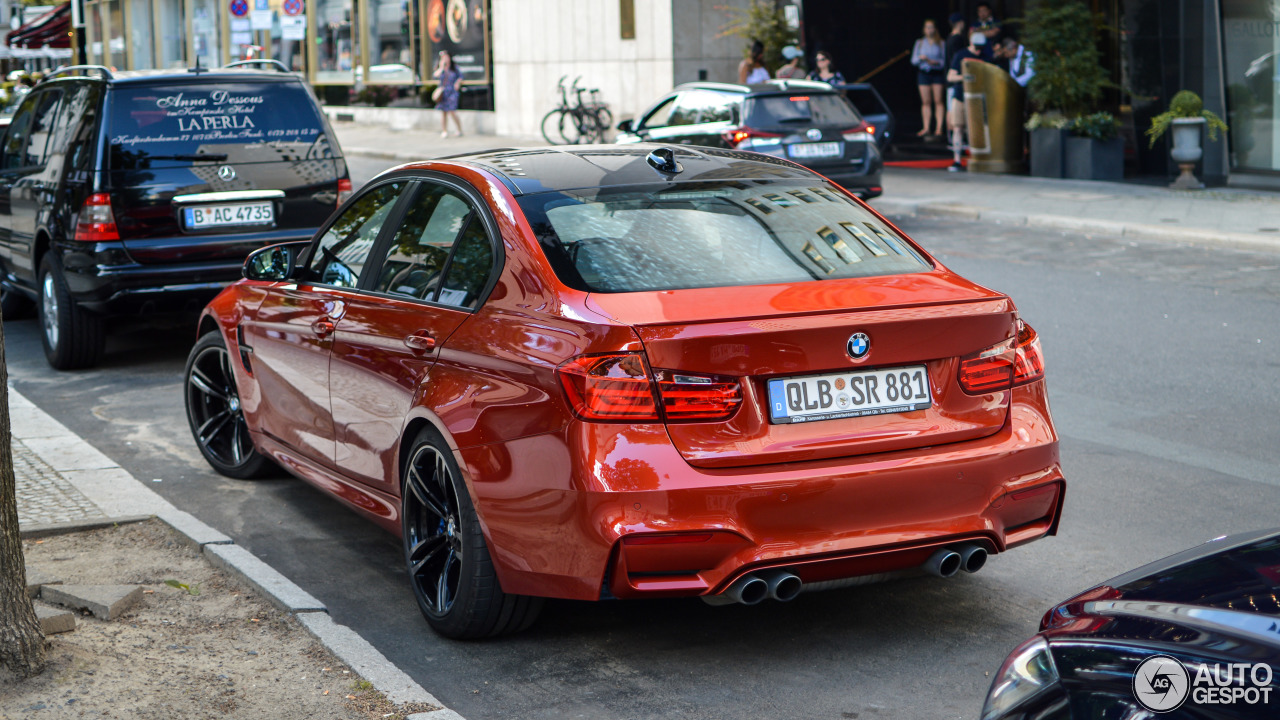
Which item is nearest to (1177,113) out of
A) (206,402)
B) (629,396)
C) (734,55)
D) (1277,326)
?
(1277,326)

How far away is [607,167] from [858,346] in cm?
136

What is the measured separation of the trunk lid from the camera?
12.9 feet

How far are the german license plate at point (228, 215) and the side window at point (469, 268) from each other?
4917 mm

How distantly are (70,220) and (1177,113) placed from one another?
45.0 feet

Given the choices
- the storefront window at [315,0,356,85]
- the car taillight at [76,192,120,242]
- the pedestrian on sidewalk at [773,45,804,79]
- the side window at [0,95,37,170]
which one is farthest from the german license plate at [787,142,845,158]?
the storefront window at [315,0,356,85]

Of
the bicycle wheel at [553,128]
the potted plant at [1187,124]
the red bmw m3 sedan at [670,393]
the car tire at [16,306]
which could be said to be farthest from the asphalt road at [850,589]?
the bicycle wheel at [553,128]

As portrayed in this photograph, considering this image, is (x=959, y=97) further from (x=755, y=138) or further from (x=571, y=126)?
(x=571, y=126)

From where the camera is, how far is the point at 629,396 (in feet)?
12.8

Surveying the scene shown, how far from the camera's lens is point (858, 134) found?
16500 millimetres

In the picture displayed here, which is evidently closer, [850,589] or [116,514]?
[850,589]

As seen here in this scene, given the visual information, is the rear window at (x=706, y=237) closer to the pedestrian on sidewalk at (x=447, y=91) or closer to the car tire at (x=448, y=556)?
the car tire at (x=448, y=556)

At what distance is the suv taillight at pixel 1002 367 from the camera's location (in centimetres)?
422

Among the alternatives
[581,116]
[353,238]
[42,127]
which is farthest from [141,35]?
[353,238]

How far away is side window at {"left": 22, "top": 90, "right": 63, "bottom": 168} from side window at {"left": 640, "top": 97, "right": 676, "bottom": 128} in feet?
26.5
